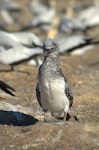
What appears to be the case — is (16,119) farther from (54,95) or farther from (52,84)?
(52,84)

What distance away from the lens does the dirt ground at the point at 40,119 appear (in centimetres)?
787

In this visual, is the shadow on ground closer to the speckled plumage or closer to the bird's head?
the speckled plumage

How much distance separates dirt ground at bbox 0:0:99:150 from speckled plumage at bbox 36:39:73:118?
307mm

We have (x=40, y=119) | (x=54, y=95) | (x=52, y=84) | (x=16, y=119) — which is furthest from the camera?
Answer: (x=40, y=119)

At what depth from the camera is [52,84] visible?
333 inches

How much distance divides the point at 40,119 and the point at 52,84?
1.30 m

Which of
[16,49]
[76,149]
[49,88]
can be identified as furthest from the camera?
[16,49]

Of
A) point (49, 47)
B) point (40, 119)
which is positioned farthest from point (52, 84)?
point (40, 119)

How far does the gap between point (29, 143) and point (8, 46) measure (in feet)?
23.0

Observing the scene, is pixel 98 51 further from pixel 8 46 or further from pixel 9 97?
pixel 9 97

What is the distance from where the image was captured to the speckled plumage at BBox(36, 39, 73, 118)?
850 centimetres

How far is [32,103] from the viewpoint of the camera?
1108cm

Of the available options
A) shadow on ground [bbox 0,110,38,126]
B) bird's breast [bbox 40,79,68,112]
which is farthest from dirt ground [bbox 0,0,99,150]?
bird's breast [bbox 40,79,68,112]

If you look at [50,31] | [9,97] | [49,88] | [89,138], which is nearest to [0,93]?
[9,97]
